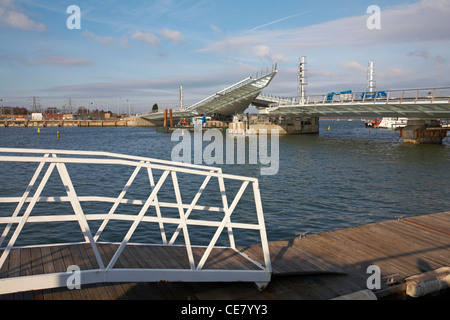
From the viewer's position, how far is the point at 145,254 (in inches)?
270

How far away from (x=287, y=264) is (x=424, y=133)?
56.6 m

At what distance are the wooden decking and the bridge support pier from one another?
52574mm

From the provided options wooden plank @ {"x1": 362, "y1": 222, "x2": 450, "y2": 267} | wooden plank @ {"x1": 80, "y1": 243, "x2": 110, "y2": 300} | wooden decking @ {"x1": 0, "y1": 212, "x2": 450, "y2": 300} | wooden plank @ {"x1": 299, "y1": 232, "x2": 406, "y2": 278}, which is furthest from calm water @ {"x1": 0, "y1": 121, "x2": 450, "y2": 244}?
wooden plank @ {"x1": 80, "y1": 243, "x2": 110, "y2": 300}

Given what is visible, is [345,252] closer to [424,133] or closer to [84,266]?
[84,266]

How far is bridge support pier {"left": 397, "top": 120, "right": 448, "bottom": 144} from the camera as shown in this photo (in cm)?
5559

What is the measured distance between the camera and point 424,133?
55812 millimetres

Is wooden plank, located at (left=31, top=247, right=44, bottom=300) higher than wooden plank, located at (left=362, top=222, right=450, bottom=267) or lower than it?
higher

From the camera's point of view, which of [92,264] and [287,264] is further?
[287,264]

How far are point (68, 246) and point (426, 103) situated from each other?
44.2m

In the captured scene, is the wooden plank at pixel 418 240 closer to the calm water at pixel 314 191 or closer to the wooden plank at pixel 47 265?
the calm water at pixel 314 191

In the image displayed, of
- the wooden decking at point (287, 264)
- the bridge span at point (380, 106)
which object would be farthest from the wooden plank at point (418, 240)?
the bridge span at point (380, 106)

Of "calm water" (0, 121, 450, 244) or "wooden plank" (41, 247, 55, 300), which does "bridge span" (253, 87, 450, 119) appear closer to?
"calm water" (0, 121, 450, 244)

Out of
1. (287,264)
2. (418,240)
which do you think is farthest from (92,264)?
(418,240)

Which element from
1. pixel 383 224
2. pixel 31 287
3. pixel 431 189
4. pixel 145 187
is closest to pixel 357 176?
pixel 431 189
